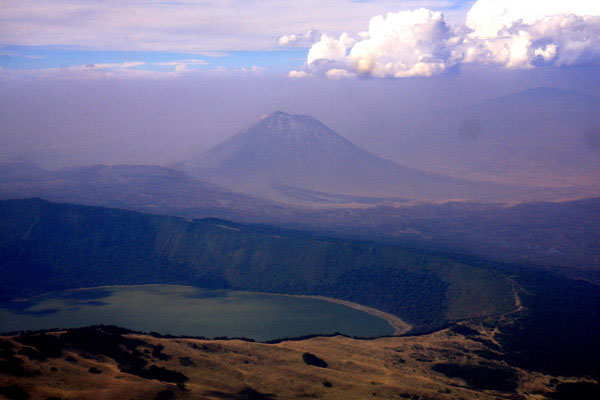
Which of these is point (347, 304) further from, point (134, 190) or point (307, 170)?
point (307, 170)

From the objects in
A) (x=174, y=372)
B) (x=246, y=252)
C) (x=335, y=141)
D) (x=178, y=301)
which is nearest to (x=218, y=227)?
(x=246, y=252)

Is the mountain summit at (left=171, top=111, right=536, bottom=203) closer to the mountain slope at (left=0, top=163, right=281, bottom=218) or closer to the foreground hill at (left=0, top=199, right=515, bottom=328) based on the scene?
the mountain slope at (left=0, top=163, right=281, bottom=218)

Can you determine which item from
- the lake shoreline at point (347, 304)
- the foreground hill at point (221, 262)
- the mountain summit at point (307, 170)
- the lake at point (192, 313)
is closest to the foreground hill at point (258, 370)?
the lake at point (192, 313)

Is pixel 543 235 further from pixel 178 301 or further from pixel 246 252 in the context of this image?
pixel 178 301

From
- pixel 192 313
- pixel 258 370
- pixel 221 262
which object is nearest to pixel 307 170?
pixel 221 262

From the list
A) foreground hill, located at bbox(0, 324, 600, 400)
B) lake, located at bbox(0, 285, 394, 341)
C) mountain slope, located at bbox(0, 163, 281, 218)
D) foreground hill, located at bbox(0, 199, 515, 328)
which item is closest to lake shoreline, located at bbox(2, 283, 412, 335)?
lake, located at bbox(0, 285, 394, 341)

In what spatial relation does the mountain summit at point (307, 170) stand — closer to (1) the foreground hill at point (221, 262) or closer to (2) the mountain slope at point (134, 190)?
(2) the mountain slope at point (134, 190)
